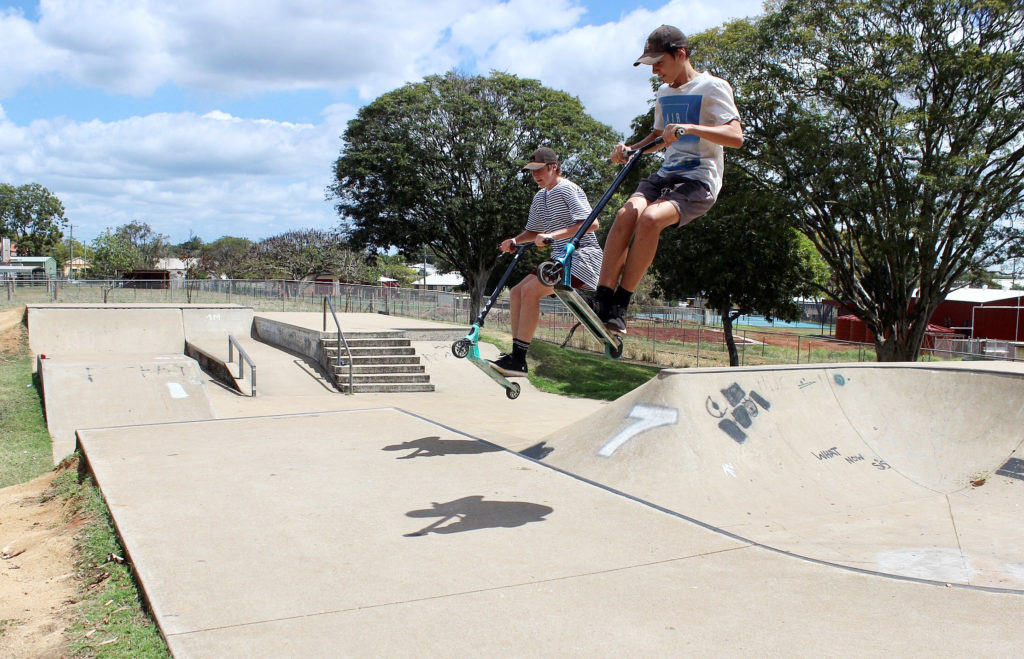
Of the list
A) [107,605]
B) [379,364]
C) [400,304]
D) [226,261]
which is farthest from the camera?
[226,261]

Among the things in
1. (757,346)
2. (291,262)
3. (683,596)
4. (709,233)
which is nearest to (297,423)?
(683,596)

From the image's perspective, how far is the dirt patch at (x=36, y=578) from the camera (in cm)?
338

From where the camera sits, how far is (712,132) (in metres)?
4.66

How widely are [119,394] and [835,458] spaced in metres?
10.7

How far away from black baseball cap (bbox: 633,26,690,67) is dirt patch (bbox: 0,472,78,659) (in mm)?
4705

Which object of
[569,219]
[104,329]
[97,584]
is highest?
[569,219]

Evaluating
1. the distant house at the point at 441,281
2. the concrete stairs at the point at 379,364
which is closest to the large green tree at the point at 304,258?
the distant house at the point at 441,281

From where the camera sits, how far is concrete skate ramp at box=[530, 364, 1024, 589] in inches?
202

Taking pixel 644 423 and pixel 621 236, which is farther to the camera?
pixel 644 423

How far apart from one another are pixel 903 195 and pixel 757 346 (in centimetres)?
1314

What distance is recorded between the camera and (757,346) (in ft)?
108

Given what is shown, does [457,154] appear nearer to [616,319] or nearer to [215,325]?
[215,325]

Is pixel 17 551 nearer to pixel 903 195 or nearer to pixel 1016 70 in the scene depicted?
pixel 903 195

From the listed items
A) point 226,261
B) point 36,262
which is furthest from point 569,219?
point 36,262
